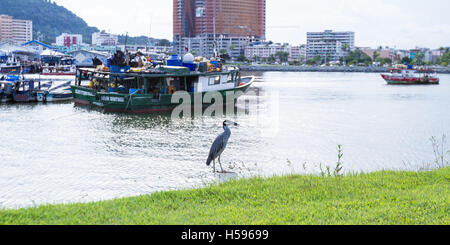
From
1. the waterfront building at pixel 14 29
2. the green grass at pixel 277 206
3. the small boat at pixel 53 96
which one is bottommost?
the green grass at pixel 277 206

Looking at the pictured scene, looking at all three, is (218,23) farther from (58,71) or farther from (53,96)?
(53,96)

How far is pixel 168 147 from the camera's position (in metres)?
17.6

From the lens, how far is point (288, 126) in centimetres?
2405

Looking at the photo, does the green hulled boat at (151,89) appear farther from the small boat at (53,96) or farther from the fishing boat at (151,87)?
the small boat at (53,96)

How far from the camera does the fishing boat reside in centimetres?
2845

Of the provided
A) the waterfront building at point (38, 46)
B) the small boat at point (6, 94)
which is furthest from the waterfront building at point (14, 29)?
the small boat at point (6, 94)

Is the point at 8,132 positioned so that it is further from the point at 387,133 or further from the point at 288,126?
the point at 387,133

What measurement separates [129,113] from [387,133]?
15175 millimetres

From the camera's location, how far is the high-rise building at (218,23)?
17025 centimetres

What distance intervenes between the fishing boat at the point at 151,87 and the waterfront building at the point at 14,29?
17183 centimetres

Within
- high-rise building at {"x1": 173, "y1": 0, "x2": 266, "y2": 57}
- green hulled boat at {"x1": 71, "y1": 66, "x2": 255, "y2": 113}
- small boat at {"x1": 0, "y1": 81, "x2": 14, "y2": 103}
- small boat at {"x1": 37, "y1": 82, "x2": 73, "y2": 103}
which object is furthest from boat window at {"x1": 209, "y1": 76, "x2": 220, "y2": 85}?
high-rise building at {"x1": 173, "y1": 0, "x2": 266, "y2": 57}

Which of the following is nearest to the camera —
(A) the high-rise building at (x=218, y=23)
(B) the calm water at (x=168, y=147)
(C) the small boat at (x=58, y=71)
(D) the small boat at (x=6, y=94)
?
(B) the calm water at (x=168, y=147)

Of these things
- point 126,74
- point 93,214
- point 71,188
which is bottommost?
point 71,188
